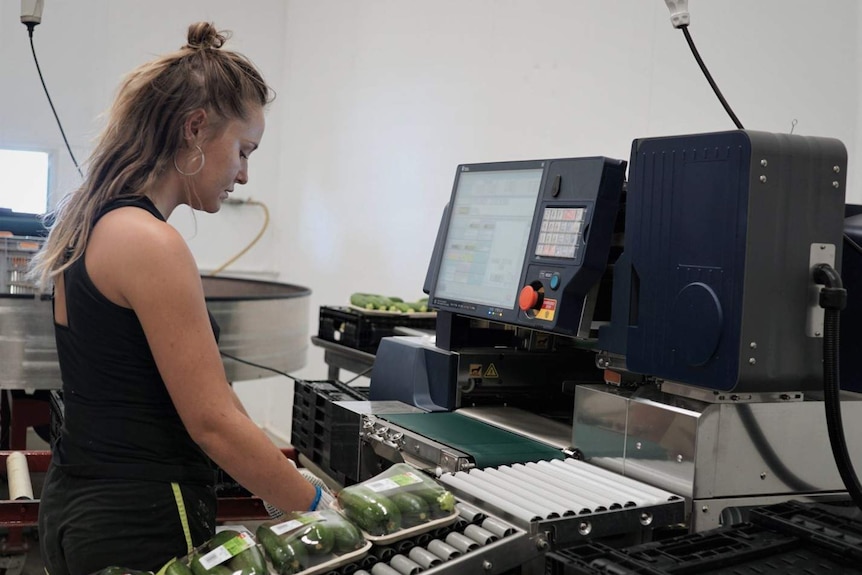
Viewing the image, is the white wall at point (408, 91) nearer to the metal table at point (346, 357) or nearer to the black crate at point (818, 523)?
the metal table at point (346, 357)

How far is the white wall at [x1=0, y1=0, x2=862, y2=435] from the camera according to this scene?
262 centimetres

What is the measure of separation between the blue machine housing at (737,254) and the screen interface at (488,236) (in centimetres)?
27

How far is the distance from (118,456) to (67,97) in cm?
460

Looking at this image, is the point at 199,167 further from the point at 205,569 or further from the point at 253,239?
the point at 253,239

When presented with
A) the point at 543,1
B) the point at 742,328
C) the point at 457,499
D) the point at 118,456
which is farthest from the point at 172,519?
the point at 543,1

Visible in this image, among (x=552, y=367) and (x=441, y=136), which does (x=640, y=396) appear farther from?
(x=441, y=136)

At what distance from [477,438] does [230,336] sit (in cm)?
134

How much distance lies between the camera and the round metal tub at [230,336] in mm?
2465

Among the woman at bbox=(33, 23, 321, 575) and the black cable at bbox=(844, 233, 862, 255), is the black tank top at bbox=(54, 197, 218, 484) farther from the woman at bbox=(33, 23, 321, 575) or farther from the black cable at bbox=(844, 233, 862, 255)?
the black cable at bbox=(844, 233, 862, 255)

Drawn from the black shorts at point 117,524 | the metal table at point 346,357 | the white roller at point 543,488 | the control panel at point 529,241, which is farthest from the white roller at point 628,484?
the metal table at point 346,357

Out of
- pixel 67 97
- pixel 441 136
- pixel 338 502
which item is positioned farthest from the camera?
pixel 67 97

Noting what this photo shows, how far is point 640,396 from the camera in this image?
134cm

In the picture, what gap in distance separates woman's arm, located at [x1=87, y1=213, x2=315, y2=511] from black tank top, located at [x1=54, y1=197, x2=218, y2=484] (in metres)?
0.03

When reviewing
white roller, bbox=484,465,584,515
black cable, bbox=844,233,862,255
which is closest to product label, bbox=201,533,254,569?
white roller, bbox=484,465,584,515
